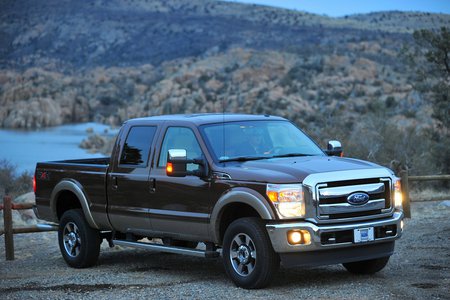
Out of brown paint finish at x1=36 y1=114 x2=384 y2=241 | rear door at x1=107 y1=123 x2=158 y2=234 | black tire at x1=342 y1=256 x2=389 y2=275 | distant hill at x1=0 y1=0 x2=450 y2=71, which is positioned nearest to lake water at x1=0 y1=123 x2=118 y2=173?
distant hill at x1=0 y1=0 x2=450 y2=71

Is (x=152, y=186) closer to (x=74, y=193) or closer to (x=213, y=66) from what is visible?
(x=74, y=193)

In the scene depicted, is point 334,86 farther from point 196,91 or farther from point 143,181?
point 143,181

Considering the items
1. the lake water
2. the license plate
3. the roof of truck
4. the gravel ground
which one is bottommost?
the lake water

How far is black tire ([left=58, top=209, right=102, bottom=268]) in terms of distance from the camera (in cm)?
1073

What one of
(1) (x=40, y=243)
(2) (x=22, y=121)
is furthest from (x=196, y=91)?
(1) (x=40, y=243)

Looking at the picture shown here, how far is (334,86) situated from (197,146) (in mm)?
44721

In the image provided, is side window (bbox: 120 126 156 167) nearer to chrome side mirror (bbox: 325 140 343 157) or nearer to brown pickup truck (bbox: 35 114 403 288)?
brown pickup truck (bbox: 35 114 403 288)

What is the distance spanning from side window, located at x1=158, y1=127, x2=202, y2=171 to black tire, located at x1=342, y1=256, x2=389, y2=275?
2.07 m

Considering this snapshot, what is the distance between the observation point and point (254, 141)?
31.1 feet

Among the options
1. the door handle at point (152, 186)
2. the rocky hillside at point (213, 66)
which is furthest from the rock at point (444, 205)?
the door handle at point (152, 186)

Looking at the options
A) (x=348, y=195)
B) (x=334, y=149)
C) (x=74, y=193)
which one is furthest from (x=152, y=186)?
(x=348, y=195)

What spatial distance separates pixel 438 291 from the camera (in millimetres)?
8117

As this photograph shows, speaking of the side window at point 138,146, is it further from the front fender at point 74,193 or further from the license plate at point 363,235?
the license plate at point 363,235

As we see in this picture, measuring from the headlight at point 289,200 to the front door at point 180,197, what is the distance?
104 centimetres
